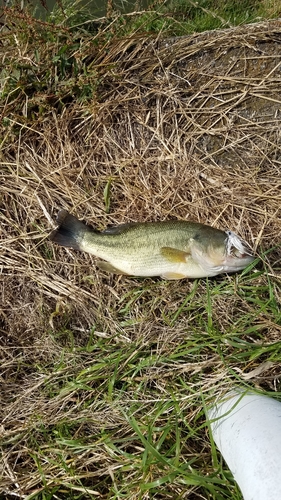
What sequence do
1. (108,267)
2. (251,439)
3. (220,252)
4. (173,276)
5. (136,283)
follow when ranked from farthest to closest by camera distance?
(136,283) → (108,267) → (173,276) → (220,252) → (251,439)

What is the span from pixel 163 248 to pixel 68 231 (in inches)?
30.7

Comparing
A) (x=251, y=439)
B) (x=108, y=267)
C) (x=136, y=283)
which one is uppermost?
(x=251, y=439)

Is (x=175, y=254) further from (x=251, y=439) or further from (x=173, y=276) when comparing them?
(x=251, y=439)

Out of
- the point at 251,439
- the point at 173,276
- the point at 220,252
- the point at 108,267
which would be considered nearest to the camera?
the point at 251,439

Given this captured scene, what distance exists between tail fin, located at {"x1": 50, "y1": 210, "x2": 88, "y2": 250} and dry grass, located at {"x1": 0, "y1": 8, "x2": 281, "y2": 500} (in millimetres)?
251

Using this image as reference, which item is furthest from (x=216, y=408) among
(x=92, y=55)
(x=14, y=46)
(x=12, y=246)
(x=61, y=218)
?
(x=14, y=46)

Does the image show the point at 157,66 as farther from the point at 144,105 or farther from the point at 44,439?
the point at 44,439

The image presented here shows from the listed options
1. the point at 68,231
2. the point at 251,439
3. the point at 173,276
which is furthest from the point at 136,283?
the point at 251,439

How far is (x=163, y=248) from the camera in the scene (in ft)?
10.8

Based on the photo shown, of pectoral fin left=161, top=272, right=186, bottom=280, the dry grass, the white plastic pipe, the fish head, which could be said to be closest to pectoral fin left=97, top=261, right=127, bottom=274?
the dry grass

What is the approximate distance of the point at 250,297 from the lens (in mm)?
3408

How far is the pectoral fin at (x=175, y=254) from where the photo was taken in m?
3.27

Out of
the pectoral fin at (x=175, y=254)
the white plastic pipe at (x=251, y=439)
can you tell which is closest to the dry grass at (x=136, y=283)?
the white plastic pipe at (x=251, y=439)

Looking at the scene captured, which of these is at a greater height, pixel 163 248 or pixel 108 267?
pixel 163 248
